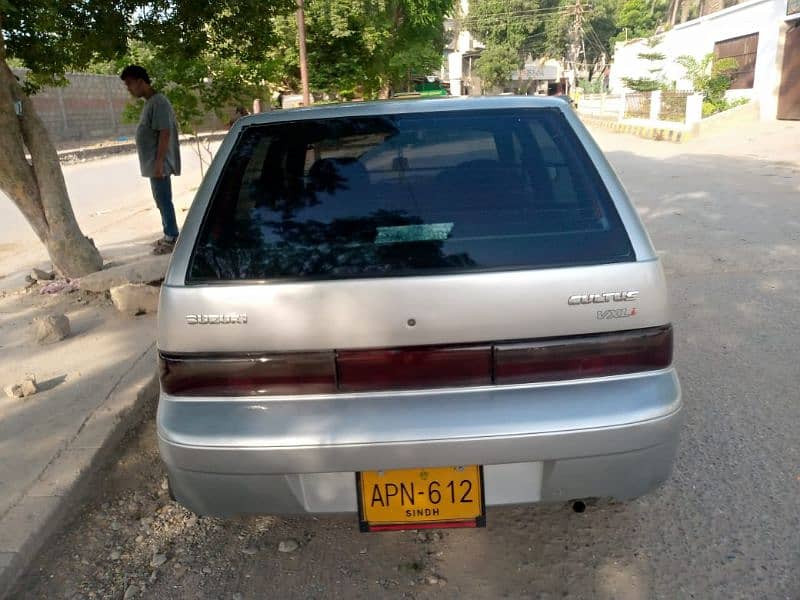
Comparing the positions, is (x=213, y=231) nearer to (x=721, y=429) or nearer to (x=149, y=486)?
(x=149, y=486)

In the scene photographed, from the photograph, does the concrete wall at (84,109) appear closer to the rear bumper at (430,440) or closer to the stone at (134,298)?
the stone at (134,298)

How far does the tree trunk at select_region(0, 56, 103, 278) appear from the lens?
224 inches

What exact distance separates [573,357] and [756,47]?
24966 mm

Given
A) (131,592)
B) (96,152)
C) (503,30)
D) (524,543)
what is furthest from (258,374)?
(503,30)

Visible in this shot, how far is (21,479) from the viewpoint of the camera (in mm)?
3098

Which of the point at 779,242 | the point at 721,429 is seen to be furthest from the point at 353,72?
the point at 721,429

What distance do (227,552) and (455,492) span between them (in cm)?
104

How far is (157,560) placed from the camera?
8.72 feet

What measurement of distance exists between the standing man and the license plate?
5.31 metres

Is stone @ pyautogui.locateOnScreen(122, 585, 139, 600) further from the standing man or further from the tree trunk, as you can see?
the standing man

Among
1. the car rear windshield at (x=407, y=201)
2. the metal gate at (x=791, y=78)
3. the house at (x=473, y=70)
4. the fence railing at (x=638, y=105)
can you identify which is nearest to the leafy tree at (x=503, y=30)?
the house at (x=473, y=70)

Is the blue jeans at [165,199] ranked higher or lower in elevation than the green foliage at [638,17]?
lower

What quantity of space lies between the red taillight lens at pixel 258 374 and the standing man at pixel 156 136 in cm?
497

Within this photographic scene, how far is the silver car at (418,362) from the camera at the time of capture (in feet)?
6.91
